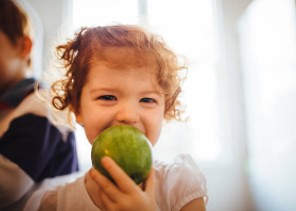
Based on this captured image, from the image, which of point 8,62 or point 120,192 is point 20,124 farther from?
point 120,192

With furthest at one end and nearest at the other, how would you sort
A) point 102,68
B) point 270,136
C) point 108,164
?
point 270,136, point 102,68, point 108,164

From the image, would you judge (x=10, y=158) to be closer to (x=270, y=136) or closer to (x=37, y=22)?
(x=37, y=22)

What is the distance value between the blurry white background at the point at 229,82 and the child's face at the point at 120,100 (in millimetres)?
110

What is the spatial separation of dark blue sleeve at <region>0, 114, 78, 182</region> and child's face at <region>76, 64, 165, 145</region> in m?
0.14

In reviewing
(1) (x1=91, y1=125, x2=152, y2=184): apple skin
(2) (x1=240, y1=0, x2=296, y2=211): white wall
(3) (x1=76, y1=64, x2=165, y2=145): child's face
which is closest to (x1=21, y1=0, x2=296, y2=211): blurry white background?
(2) (x1=240, y1=0, x2=296, y2=211): white wall

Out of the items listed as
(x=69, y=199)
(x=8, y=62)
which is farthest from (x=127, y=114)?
(x=8, y=62)

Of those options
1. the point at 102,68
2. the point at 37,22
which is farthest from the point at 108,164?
the point at 37,22

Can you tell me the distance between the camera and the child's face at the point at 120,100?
446 mm

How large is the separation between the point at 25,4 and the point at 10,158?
1.19 feet

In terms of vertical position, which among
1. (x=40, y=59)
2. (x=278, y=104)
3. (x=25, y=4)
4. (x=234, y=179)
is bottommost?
(x=234, y=179)

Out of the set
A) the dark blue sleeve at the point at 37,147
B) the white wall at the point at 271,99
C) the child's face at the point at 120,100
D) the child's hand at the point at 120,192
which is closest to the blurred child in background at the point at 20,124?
the dark blue sleeve at the point at 37,147

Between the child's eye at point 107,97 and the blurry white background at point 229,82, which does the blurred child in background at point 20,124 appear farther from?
the child's eye at point 107,97

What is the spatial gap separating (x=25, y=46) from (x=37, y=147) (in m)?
0.25

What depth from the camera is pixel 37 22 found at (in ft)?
1.85
